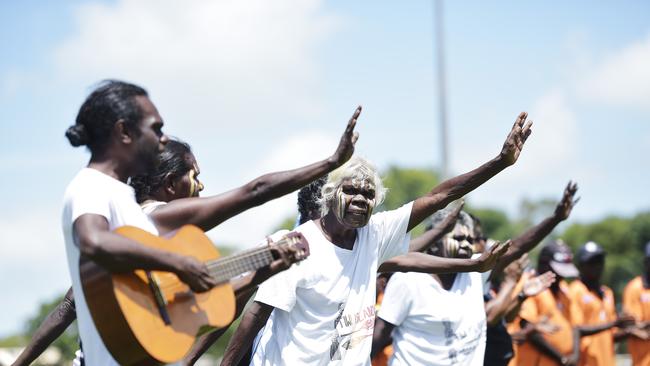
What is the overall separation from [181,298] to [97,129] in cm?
84

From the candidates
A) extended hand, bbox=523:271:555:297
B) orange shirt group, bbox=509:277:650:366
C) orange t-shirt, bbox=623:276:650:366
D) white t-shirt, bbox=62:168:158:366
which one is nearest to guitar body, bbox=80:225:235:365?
white t-shirt, bbox=62:168:158:366

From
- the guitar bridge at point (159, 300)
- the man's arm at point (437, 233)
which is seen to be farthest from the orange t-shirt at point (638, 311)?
the guitar bridge at point (159, 300)

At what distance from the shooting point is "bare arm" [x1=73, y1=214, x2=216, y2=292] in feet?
12.6

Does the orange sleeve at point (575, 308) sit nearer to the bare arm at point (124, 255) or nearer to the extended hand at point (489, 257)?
the extended hand at point (489, 257)

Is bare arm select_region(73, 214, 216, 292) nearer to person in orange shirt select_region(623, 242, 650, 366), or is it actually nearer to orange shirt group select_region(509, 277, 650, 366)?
orange shirt group select_region(509, 277, 650, 366)

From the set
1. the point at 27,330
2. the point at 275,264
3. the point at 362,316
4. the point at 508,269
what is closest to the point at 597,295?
the point at 508,269

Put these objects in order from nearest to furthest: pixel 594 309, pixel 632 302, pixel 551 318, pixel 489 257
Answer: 1. pixel 489 257
2. pixel 551 318
3. pixel 594 309
4. pixel 632 302

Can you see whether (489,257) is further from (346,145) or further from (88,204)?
(88,204)

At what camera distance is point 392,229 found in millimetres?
5926

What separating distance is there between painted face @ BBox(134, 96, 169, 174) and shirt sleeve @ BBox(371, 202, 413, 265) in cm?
200

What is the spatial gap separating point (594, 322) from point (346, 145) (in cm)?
736

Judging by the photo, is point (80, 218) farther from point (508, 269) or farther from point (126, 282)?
point (508, 269)

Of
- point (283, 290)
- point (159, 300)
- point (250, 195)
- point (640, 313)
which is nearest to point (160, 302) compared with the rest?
point (159, 300)

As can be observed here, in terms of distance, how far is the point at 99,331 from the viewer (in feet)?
12.9
